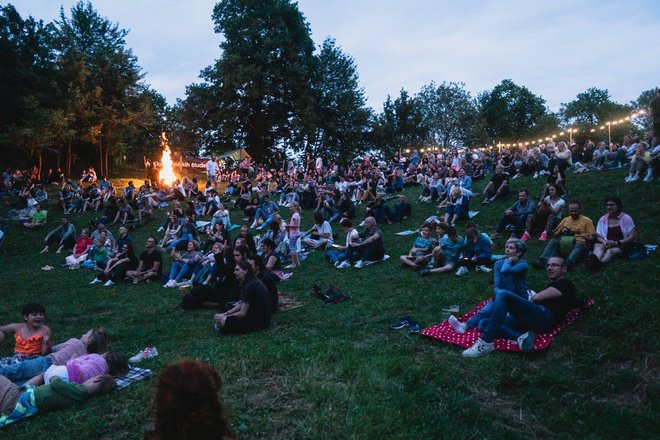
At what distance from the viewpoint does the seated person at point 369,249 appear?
10.8 m

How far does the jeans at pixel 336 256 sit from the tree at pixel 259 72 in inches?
1031

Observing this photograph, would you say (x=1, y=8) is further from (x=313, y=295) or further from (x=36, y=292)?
(x=313, y=295)

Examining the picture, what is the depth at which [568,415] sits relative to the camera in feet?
12.2

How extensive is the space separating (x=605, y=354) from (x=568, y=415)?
1.37m

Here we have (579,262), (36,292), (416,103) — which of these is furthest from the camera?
(416,103)

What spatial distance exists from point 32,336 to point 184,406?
15.3 feet

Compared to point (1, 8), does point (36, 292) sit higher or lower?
lower

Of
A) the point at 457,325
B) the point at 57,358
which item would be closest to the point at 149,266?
the point at 57,358

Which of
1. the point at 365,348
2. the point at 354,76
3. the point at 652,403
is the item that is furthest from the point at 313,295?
the point at 354,76

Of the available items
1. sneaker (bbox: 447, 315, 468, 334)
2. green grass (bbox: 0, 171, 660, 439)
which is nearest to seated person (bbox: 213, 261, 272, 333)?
green grass (bbox: 0, 171, 660, 439)

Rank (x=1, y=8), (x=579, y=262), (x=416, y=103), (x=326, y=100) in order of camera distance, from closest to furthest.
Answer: (x=579, y=262) < (x=1, y=8) < (x=326, y=100) < (x=416, y=103)

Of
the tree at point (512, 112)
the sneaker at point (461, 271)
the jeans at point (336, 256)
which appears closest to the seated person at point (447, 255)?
the sneaker at point (461, 271)

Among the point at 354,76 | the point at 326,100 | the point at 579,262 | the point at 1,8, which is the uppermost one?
the point at 1,8

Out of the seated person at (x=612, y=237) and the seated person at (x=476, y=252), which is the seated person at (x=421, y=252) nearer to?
the seated person at (x=476, y=252)
